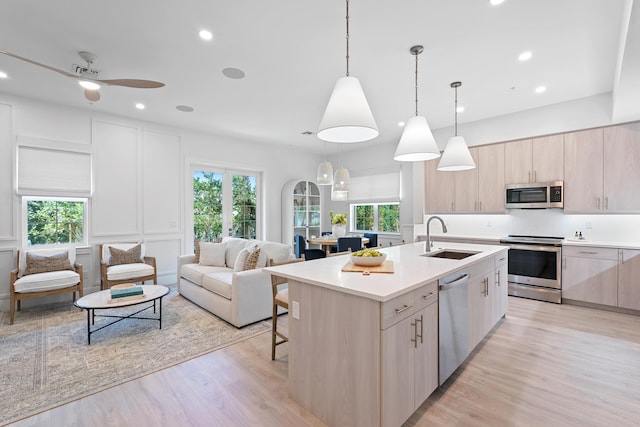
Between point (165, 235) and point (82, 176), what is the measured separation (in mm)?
1504

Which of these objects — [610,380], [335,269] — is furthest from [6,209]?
[610,380]

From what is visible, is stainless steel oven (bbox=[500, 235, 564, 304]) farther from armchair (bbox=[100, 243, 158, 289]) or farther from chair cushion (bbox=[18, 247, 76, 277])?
chair cushion (bbox=[18, 247, 76, 277])

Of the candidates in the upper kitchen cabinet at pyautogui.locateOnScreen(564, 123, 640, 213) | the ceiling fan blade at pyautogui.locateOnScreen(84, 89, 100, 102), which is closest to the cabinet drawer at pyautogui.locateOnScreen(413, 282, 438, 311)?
the ceiling fan blade at pyautogui.locateOnScreen(84, 89, 100, 102)

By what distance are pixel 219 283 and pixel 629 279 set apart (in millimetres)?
5053

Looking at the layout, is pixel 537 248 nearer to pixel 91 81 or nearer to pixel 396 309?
pixel 396 309

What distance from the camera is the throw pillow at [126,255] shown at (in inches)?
174

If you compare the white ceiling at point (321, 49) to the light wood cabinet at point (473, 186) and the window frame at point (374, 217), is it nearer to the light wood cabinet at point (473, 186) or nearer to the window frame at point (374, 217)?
the light wood cabinet at point (473, 186)

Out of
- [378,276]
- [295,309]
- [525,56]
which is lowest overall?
[295,309]

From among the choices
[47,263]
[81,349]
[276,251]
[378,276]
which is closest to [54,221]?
[47,263]

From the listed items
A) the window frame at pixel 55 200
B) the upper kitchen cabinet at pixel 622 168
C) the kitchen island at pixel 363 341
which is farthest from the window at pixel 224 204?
the upper kitchen cabinet at pixel 622 168

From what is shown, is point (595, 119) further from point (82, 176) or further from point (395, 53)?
point (82, 176)

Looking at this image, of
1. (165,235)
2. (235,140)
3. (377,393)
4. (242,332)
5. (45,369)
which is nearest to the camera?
(377,393)

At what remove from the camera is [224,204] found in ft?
20.1

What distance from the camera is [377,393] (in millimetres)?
1562
